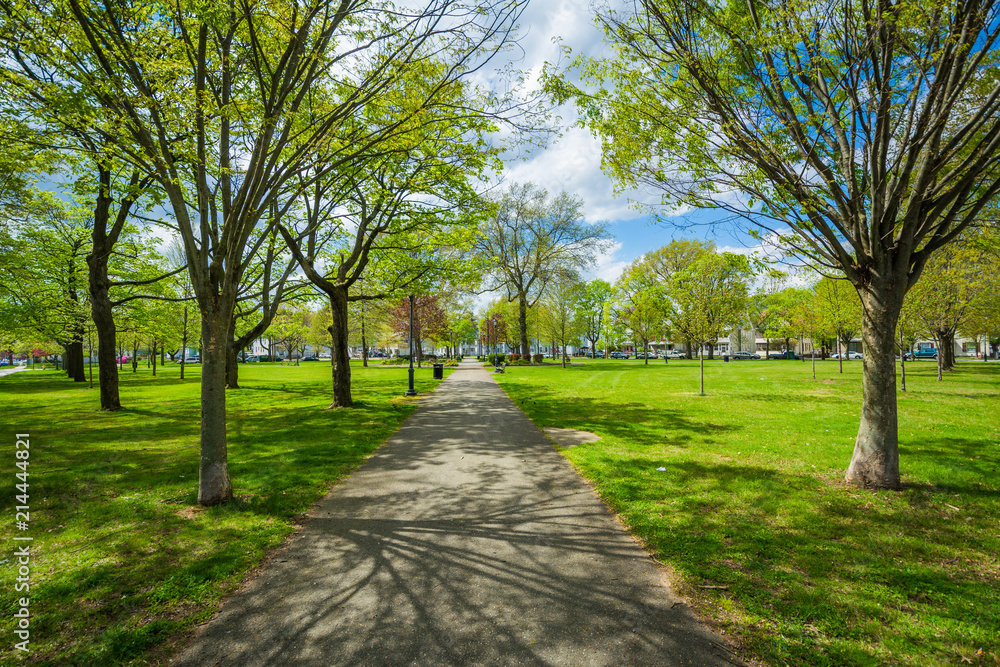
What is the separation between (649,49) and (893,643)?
7754 mm

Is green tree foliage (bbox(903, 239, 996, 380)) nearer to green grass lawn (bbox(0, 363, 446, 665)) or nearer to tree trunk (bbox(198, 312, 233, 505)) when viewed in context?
green grass lawn (bbox(0, 363, 446, 665))

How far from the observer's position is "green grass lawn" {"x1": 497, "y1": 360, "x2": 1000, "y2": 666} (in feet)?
9.14

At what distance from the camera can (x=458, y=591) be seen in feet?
10.9

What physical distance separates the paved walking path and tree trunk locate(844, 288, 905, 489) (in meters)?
3.99

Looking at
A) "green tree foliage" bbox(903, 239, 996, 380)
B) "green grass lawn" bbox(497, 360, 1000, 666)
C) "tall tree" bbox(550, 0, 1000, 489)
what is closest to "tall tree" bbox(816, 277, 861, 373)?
"green tree foliage" bbox(903, 239, 996, 380)

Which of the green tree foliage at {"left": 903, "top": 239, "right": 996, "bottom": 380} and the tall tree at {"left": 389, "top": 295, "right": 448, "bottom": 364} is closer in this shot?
the green tree foliage at {"left": 903, "top": 239, "right": 996, "bottom": 380}

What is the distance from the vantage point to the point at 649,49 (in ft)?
21.5

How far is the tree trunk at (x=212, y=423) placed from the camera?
5188mm

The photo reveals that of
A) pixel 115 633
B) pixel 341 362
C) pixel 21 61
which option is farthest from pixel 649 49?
pixel 341 362

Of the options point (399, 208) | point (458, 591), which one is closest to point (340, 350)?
point (399, 208)

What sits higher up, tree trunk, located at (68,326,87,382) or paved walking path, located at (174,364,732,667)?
tree trunk, located at (68,326,87,382)

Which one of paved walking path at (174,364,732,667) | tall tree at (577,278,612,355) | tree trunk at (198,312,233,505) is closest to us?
paved walking path at (174,364,732,667)

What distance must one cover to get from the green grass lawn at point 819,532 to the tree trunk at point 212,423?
5.11 m

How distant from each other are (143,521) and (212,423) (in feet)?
4.05
